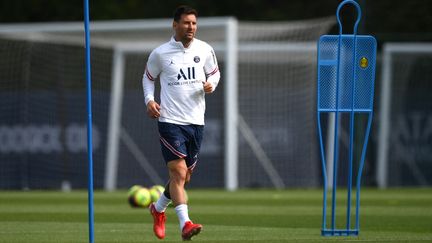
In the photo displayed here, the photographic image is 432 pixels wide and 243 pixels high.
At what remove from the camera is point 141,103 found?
29156 millimetres

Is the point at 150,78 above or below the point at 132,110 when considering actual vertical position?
above

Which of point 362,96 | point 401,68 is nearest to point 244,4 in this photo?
point 401,68

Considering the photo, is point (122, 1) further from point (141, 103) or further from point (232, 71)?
point (232, 71)

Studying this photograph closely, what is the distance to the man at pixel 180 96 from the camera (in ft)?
38.2

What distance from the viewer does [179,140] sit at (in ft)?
38.2

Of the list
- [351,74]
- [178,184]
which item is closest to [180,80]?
[178,184]

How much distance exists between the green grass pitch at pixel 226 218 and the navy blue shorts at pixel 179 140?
2.92 ft

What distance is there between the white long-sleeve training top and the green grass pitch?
1297mm

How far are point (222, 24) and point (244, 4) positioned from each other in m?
17.1

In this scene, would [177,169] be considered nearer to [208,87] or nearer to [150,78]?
[208,87]

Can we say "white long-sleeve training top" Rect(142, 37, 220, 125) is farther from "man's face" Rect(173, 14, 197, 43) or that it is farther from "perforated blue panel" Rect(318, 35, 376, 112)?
"perforated blue panel" Rect(318, 35, 376, 112)

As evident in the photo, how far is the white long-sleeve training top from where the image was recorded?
11.7 m

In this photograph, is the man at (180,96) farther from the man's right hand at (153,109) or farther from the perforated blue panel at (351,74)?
the perforated blue panel at (351,74)

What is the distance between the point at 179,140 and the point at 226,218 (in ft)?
15.1
